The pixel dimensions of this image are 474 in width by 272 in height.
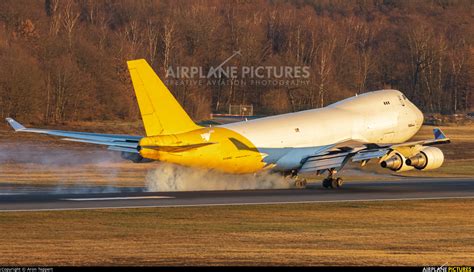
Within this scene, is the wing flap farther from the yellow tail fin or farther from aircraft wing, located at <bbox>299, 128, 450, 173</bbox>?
the yellow tail fin

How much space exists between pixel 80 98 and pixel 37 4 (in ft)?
133

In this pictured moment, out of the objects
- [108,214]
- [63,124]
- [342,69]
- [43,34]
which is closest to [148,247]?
[108,214]

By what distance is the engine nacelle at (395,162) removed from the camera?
54406mm

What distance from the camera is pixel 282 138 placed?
53281mm

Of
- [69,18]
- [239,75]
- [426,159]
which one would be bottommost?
[426,159]

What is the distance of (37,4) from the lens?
143625 mm

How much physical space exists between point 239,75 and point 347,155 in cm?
7540

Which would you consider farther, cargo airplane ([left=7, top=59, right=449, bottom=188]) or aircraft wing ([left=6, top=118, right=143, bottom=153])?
aircraft wing ([left=6, top=118, right=143, bottom=153])

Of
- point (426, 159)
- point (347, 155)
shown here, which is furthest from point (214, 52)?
point (347, 155)

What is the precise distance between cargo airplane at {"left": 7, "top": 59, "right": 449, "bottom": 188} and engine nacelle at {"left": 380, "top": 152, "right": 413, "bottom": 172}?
5 centimetres

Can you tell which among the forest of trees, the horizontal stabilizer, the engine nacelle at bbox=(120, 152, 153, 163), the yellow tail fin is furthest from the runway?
the forest of trees

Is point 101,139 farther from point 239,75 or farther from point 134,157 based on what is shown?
point 239,75

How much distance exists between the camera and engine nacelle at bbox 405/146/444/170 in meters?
55.2

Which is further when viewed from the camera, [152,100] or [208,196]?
[208,196]
